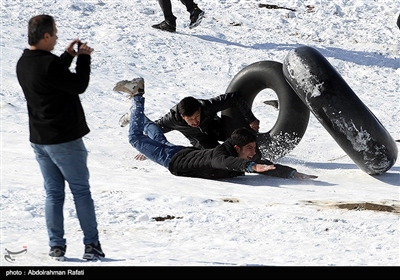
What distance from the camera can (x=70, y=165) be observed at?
15.0 feet

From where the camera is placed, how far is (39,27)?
14.6 ft

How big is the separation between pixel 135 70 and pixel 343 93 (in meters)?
4.49

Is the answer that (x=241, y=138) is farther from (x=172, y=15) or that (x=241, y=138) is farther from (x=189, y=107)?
(x=172, y=15)

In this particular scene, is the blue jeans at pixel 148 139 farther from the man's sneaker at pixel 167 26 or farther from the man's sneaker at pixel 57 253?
the man's sneaker at pixel 167 26

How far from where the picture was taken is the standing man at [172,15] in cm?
1282

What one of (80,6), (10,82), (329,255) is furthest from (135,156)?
(80,6)

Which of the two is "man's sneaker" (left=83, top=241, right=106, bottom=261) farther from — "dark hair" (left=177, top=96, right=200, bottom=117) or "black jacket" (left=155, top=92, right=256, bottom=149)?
"black jacket" (left=155, top=92, right=256, bottom=149)

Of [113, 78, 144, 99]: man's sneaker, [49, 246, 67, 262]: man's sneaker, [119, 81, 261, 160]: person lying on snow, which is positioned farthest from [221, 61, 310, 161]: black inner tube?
[49, 246, 67, 262]: man's sneaker

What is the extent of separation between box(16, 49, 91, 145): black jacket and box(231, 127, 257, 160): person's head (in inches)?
111

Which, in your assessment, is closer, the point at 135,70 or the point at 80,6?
the point at 135,70

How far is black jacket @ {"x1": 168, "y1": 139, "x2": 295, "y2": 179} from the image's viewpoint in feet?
23.8

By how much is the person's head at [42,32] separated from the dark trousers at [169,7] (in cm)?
839
